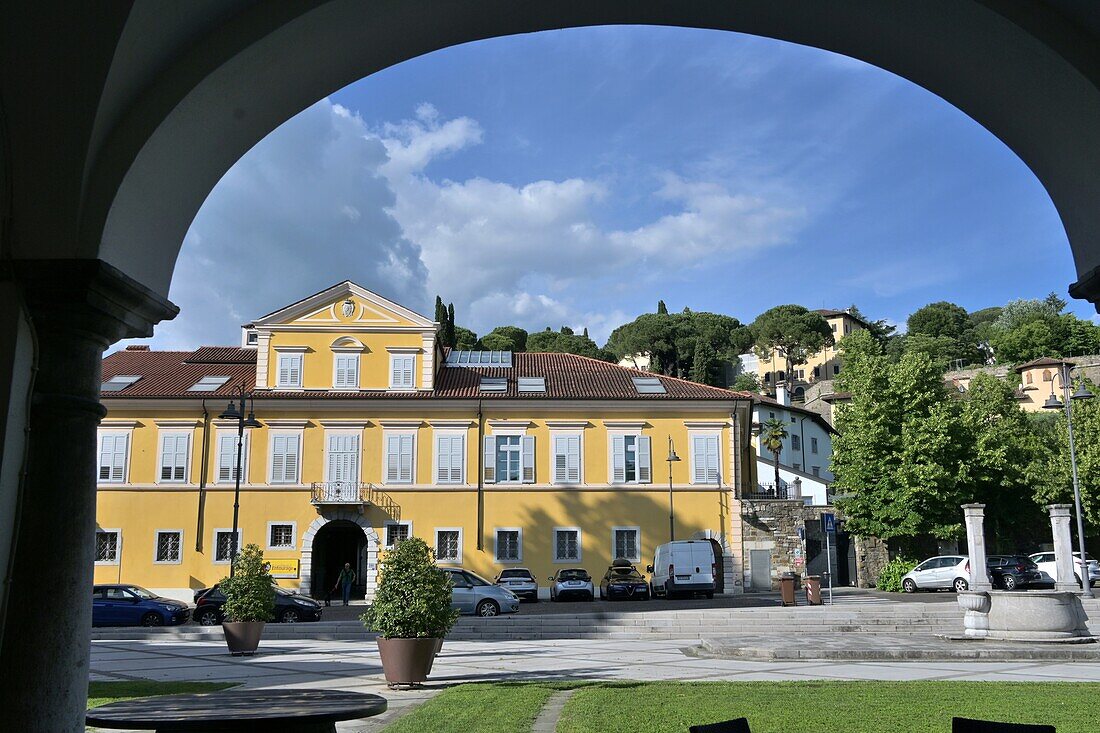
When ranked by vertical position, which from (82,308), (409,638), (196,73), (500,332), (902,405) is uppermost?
(500,332)

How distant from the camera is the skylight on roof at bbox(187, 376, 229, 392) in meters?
41.5

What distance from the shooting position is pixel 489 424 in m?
41.3

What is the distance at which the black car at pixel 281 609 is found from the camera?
27.6m

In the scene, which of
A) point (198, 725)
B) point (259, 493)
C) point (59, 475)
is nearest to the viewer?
point (198, 725)

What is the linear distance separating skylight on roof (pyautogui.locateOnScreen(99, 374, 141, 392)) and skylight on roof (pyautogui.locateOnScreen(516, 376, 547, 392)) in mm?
17273

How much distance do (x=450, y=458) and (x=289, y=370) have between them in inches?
319

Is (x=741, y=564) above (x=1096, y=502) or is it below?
below

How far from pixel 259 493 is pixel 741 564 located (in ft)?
67.9

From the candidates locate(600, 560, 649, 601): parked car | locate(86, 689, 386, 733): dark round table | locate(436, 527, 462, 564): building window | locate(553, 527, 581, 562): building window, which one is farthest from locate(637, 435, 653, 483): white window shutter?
locate(86, 689, 386, 733): dark round table

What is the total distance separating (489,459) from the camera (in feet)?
135

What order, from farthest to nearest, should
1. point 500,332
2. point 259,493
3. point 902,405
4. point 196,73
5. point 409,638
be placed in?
point 500,332 < point 902,405 < point 259,493 < point 409,638 < point 196,73

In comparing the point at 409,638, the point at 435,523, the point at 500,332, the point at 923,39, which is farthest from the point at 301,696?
the point at 500,332

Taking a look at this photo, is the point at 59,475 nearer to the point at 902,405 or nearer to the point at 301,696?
the point at 301,696

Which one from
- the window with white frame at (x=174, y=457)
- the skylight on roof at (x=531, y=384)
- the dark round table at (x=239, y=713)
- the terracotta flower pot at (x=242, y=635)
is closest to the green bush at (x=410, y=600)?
the terracotta flower pot at (x=242, y=635)
